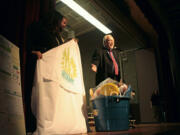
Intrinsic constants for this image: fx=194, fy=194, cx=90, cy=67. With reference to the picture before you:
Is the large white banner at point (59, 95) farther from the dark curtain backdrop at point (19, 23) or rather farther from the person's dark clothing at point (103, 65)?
the person's dark clothing at point (103, 65)

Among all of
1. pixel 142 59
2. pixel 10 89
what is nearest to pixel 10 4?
pixel 10 89

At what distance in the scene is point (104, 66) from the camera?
239 cm

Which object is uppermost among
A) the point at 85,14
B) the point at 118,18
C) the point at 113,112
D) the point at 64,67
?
the point at 118,18

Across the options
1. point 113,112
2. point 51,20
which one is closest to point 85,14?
point 51,20

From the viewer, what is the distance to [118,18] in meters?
3.65

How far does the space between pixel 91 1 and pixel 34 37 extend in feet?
4.79

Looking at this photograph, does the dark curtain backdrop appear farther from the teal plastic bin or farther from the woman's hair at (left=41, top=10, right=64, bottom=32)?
the teal plastic bin

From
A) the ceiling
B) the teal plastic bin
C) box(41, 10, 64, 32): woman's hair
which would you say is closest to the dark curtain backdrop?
box(41, 10, 64, 32): woman's hair

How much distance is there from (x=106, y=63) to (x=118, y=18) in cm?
159

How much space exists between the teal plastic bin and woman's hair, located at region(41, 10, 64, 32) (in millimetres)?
815

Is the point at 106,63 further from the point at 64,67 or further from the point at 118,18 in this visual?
the point at 118,18

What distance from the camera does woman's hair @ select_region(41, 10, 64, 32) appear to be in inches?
71.6

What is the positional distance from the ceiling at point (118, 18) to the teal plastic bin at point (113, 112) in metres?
1.65

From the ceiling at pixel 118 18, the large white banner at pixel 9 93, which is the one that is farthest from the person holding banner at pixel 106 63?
the large white banner at pixel 9 93
